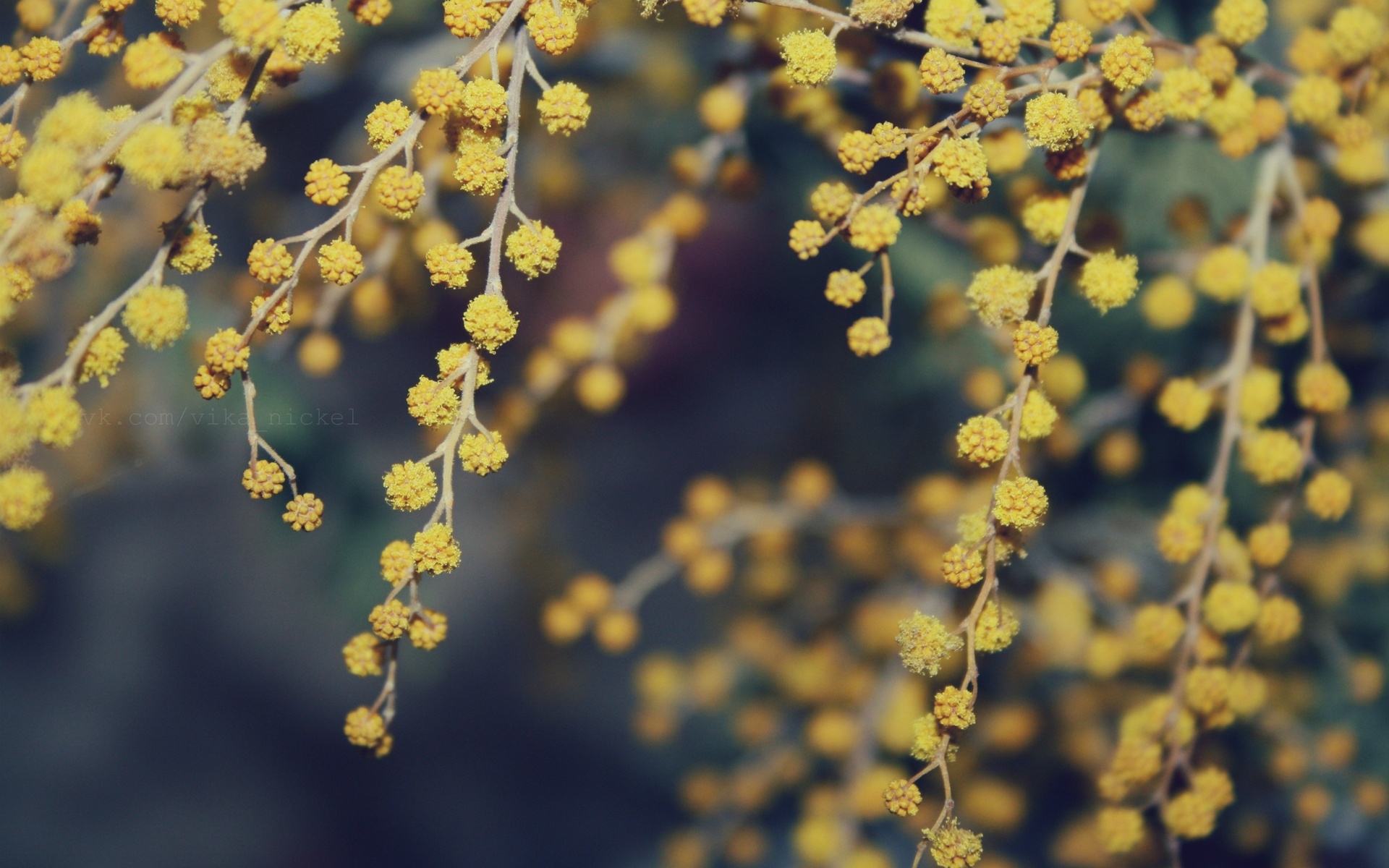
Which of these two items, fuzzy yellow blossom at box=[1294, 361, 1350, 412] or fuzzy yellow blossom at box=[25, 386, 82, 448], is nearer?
fuzzy yellow blossom at box=[25, 386, 82, 448]

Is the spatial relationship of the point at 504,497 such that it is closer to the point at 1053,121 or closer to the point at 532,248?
the point at 532,248

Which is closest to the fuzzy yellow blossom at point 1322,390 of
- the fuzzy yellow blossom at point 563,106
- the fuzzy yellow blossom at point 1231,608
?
the fuzzy yellow blossom at point 1231,608

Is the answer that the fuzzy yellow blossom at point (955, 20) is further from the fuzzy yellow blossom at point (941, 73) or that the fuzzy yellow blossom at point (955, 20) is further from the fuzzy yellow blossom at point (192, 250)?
the fuzzy yellow blossom at point (192, 250)

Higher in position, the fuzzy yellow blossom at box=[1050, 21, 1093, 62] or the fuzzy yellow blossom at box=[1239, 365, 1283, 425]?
the fuzzy yellow blossom at box=[1050, 21, 1093, 62]

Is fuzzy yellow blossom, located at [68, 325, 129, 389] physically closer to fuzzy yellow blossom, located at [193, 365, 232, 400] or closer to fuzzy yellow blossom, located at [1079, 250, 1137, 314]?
fuzzy yellow blossom, located at [193, 365, 232, 400]

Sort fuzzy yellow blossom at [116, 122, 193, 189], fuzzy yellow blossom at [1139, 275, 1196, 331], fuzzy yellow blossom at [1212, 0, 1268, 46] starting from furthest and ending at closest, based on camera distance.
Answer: fuzzy yellow blossom at [1139, 275, 1196, 331] → fuzzy yellow blossom at [1212, 0, 1268, 46] → fuzzy yellow blossom at [116, 122, 193, 189]

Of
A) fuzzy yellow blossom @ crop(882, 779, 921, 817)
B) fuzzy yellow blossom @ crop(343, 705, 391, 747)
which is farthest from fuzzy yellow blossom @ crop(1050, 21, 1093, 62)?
fuzzy yellow blossom @ crop(343, 705, 391, 747)

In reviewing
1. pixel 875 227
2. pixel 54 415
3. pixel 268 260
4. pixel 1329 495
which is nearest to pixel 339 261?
pixel 268 260
